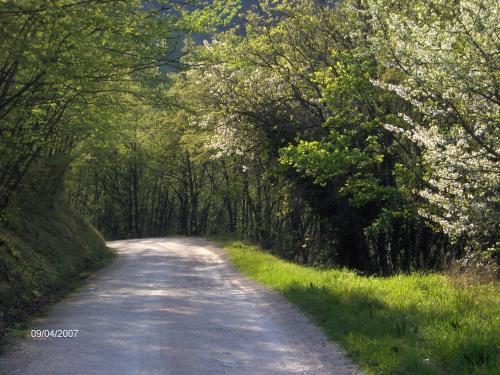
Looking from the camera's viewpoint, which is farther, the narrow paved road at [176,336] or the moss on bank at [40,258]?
the moss on bank at [40,258]

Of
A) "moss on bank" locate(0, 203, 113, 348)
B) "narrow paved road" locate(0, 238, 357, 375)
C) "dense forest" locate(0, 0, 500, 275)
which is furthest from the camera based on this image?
"moss on bank" locate(0, 203, 113, 348)

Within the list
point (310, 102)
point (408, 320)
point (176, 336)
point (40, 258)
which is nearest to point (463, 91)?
point (408, 320)

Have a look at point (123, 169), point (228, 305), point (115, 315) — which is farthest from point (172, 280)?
point (123, 169)

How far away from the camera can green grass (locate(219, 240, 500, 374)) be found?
7.14 m

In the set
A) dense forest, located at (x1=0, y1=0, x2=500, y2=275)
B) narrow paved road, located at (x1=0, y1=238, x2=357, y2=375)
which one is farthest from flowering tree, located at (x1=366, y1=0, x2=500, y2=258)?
narrow paved road, located at (x1=0, y1=238, x2=357, y2=375)

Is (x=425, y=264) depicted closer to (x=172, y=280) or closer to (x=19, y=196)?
(x=172, y=280)

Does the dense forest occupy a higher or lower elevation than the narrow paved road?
higher

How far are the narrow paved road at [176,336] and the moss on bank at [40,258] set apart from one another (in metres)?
0.67

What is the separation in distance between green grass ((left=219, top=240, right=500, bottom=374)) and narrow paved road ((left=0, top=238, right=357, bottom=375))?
A: 42 centimetres

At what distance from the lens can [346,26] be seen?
1942 centimetres

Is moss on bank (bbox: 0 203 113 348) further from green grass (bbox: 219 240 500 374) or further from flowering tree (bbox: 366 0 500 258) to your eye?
flowering tree (bbox: 366 0 500 258)

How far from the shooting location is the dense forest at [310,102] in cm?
975

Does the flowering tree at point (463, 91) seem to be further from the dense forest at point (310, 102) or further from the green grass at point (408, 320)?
the green grass at point (408, 320)

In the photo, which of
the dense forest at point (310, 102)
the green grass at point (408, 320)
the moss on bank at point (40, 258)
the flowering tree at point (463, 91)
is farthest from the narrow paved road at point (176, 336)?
the dense forest at point (310, 102)
